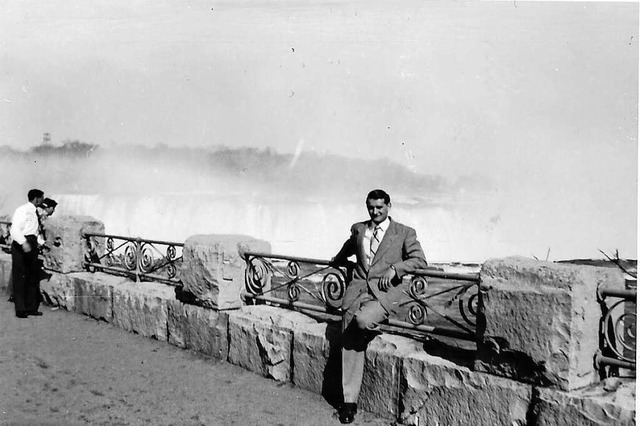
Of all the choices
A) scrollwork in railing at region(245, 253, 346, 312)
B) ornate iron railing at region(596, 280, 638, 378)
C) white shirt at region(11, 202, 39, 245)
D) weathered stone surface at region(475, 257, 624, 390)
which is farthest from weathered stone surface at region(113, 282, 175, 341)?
ornate iron railing at region(596, 280, 638, 378)

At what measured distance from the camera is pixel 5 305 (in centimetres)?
943

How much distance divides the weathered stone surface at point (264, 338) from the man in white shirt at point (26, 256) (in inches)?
163

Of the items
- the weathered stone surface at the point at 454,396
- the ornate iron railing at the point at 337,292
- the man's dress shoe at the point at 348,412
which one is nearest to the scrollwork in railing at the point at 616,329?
the weathered stone surface at the point at 454,396

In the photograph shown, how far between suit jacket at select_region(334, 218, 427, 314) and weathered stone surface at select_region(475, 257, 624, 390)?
778mm

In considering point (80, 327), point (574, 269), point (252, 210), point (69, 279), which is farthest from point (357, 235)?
point (252, 210)

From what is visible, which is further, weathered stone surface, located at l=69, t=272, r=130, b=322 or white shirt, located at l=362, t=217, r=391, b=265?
weathered stone surface, located at l=69, t=272, r=130, b=322

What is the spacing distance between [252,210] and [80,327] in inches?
1206

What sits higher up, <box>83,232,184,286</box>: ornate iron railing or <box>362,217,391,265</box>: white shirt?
<box>362,217,391,265</box>: white shirt

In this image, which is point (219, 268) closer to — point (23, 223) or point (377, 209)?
point (377, 209)

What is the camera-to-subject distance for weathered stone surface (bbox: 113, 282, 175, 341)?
23.7 feet

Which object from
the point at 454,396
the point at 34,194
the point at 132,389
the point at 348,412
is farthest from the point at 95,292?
the point at 454,396

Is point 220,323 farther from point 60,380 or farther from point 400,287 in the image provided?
point 400,287

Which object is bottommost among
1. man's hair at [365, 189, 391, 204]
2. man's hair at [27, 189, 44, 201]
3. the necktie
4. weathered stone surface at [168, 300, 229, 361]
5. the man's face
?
weathered stone surface at [168, 300, 229, 361]

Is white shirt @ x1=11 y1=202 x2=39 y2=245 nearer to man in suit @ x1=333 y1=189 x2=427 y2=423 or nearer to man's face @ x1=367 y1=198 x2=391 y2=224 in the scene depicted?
man in suit @ x1=333 y1=189 x2=427 y2=423
